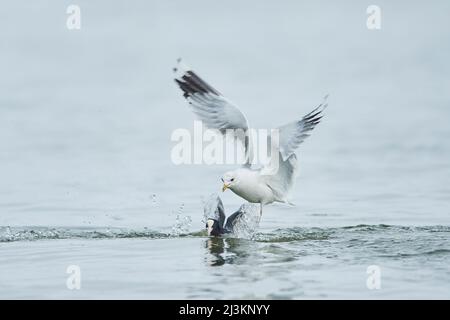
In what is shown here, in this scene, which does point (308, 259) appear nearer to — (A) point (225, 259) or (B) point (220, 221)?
(A) point (225, 259)

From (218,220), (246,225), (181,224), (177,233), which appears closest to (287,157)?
(246,225)

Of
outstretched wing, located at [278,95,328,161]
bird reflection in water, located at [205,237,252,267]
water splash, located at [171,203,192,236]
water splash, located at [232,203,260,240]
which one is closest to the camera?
bird reflection in water, located at [205,237,252,267]

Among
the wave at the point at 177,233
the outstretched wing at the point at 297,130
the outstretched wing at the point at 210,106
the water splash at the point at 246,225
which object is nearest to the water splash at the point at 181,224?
the wave at the point at 177,233

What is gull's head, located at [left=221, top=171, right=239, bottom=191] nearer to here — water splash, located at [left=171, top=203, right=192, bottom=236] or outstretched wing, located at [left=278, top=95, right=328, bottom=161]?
outstretched wing, located at [left=278, top=95, right=328, bottom=161]

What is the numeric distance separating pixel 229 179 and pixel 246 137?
43 cm

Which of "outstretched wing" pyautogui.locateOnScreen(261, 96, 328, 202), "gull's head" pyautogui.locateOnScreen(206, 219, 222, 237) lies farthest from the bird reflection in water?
"outstretched wing" pyautogui.locateOnScreen(261, 96, 328, 202)

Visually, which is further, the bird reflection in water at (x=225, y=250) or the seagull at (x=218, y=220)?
the seagull at (x=218, y=220)

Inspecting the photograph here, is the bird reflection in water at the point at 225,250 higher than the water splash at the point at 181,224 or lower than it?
lower

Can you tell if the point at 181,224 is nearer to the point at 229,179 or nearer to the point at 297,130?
the point at 229,179

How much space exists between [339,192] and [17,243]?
15.8 ft

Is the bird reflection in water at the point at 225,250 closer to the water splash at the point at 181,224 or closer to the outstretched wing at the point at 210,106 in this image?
the water splash at the point at 181,224

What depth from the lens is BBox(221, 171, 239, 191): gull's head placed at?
10.8 metres

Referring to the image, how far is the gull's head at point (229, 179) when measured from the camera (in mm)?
10773

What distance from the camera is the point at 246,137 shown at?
35.3 ft
